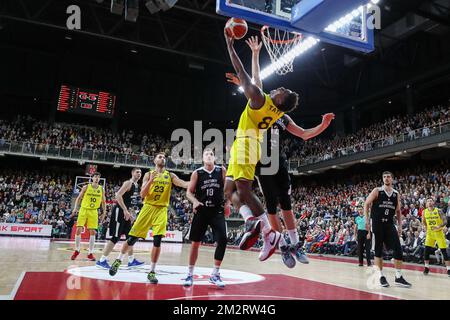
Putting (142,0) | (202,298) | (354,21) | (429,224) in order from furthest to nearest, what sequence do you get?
1. (142,0)
2. (429,224)
3. (354,21)
4. (202,298)

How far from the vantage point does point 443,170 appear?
18656 millimetres

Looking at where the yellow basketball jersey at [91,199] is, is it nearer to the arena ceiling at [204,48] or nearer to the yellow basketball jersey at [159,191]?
the yellow basketball jersey at [159,191]

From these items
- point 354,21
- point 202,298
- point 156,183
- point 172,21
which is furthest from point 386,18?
point 202,298

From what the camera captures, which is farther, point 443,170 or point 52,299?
point 443,170

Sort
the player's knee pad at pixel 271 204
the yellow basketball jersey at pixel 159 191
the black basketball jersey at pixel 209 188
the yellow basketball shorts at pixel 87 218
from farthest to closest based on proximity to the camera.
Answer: the yellow basketball shorts at pixel 87 218 < the yellow basketball jersey at pixel 159 191 < the black basketball jersey at pixel 209 188 < the player's knee pad at pixel 271 204

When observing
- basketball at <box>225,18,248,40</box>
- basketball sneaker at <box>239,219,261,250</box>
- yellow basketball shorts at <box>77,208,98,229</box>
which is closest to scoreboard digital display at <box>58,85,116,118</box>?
yellow basketball shorts at <box>77,208,98,229</box>

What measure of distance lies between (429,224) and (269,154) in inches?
286

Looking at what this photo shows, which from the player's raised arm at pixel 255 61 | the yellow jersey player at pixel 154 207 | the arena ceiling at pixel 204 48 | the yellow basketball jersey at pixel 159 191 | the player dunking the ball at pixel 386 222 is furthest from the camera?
the arena ceiling at pixel 204 48

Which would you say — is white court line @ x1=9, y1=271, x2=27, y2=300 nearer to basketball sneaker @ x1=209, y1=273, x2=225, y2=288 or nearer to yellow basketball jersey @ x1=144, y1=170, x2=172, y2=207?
yellow basketball jersey @ x1=144, y1=170, x2=172, y2=207

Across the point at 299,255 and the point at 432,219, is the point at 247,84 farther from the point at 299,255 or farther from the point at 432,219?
the point at 432,219

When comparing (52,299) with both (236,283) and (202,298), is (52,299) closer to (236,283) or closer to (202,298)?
(202,298)

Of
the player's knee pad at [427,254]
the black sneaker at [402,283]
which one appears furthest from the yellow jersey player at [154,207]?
the player's knee pad at [427,254]

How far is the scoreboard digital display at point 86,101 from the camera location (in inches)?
984

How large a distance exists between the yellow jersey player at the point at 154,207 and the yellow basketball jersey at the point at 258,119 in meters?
2.37
